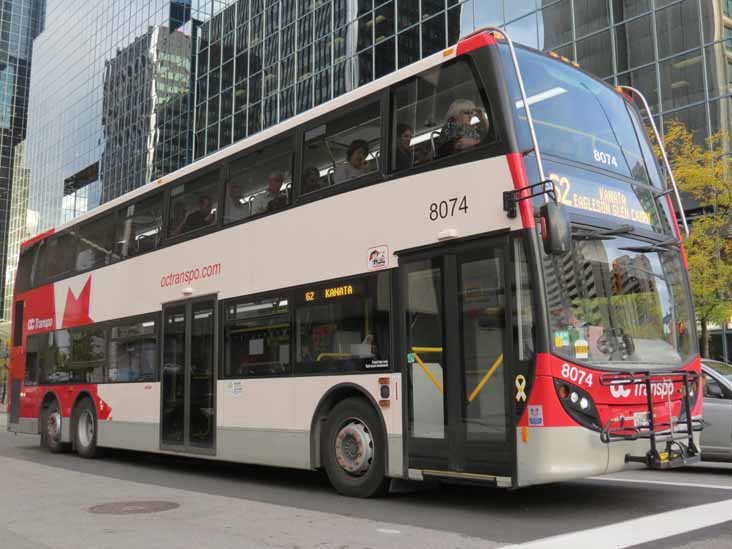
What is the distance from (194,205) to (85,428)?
221 inches

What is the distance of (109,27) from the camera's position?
240ft

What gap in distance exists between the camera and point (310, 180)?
9.74 meters

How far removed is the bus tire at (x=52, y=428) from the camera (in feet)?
51.6

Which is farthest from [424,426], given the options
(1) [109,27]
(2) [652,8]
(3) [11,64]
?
(3) [11,64]

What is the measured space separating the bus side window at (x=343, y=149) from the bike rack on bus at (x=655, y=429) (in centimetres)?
363

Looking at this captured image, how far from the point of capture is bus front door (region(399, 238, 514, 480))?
7.13 m

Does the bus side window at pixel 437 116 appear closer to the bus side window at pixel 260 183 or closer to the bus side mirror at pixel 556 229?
the bus side mirror at pixel 556 229

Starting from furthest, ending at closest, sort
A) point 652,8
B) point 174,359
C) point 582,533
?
point 652,8
point 174,359
point 582,533

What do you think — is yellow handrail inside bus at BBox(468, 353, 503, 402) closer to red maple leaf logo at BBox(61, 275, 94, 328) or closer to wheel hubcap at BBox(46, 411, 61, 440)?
red maple leaf logo at BBox(61, 275, 94, 328)

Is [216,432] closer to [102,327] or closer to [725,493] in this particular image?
[102,327]

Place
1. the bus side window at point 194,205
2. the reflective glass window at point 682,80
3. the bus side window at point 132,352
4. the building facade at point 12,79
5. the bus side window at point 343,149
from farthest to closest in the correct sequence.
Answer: the building facade at point 12,79
the reflective glass window at point 682,80
the bus side window at point 132,352
the bus side window at point 194,205
the bus side window at point 343,149

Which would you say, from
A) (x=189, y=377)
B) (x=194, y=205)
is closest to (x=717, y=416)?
(x=189, y=377)

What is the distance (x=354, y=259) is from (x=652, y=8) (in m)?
21.4

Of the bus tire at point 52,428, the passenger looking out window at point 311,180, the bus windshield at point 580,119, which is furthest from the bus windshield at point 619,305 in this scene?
the bus tire at point 52,428
